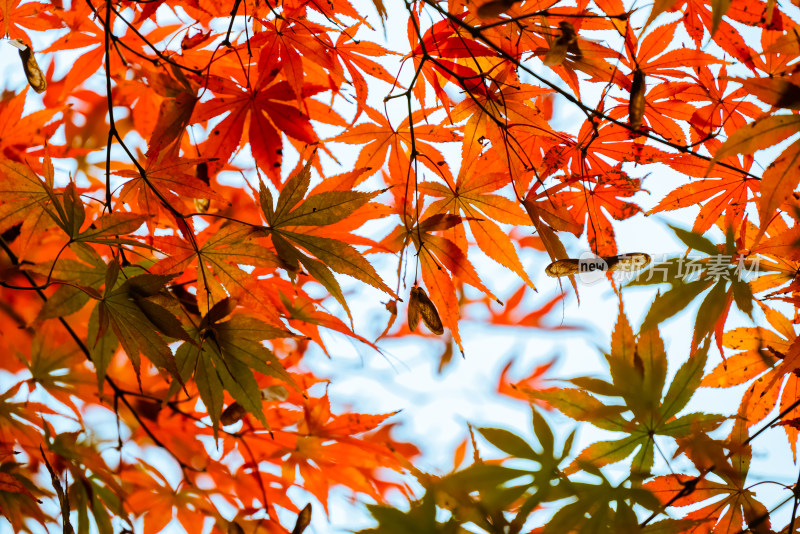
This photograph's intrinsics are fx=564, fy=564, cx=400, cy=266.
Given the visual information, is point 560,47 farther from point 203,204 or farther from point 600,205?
point 203,204

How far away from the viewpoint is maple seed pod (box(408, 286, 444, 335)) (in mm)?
690

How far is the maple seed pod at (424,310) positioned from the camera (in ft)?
2.27

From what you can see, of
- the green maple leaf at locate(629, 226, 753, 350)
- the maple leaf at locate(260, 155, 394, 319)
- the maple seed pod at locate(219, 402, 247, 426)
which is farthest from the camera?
the maple seed pod at locate(219, 402, 247, 426)

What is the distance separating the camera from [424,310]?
0.69m

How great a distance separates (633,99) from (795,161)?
171mm

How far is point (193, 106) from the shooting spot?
754 millimetres

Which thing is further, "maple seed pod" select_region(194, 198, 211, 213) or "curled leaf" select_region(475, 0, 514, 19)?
"maple seed pod" select_region(194, 198, 211, 213)

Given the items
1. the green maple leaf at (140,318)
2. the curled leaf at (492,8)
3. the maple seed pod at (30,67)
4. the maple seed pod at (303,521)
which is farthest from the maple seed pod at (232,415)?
the curled leaf at (492,8)

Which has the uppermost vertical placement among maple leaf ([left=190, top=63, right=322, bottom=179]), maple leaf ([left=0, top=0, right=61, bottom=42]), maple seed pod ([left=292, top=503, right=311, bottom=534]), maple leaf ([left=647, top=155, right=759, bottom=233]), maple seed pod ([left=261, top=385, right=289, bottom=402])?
maple leaf ([left=0, top=0, right=61, bottom=42])

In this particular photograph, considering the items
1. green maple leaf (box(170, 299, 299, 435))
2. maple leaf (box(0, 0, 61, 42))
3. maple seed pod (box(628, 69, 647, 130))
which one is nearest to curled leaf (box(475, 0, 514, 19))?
maple seed pod (box(628, 69, 647, 130))

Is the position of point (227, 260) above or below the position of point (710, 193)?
below

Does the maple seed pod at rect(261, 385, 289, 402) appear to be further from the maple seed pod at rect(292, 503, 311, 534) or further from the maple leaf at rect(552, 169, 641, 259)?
the maple leaf at rect(552, 169, 641, 259)

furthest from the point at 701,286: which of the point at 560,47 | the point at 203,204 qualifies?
the point at 203,204

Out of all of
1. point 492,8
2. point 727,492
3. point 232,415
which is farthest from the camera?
point 232,415
